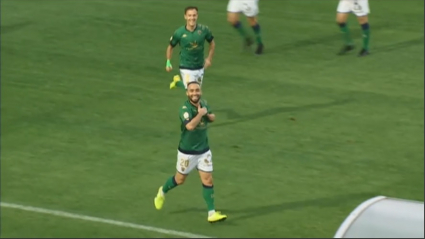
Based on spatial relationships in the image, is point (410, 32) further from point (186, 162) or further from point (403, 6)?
point (186, 162)

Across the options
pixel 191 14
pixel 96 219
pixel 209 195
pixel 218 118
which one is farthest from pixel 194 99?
pixel 218 118

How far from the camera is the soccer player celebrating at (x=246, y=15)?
22531 mm

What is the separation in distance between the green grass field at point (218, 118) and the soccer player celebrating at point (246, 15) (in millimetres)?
470

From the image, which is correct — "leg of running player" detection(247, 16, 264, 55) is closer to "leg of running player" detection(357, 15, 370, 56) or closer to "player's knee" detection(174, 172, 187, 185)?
"leg of running player" detection(357, 15, 370, 56)

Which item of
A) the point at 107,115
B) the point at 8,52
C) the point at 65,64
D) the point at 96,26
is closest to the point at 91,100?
the point at 107,115

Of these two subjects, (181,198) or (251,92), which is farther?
(251,92)

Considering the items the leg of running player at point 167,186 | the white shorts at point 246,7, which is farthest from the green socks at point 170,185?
the white shorts at point 246,7

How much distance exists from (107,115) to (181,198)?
4.49m

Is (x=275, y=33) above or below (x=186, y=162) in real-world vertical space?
below

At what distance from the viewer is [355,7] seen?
22297 millimetres

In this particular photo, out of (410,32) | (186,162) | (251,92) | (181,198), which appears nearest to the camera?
(186,162)

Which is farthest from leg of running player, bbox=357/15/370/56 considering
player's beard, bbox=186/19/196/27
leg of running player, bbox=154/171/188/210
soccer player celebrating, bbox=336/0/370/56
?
leg of running player, bbox=154/171/188/210

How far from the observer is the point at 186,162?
45.1 ft

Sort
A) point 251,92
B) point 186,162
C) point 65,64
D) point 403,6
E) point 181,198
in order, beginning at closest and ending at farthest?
point 186,162 → point 181,198 → point 251,92 → point 65,64 → point 403,6
